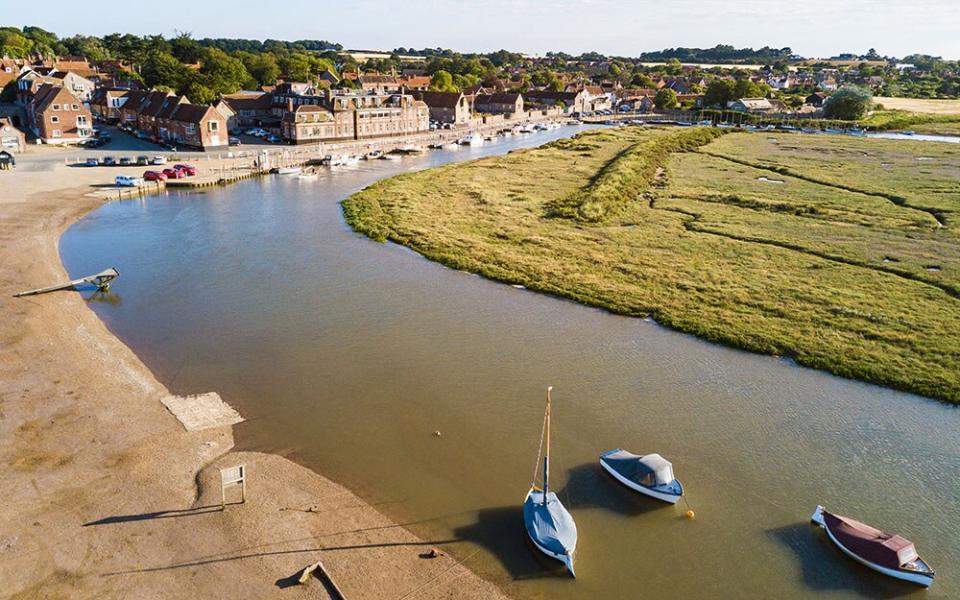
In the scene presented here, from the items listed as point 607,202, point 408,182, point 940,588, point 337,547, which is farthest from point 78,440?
point 408,182

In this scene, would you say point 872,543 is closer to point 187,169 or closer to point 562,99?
point 187,169

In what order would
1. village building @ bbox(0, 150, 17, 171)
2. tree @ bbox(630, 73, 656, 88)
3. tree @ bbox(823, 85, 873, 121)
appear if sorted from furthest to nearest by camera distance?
tree @ bbox(630, 73, 656, 88) < tree @ bbox(823, 85, 873, 121) < village building @ bbox(0, 150, 17, 171)

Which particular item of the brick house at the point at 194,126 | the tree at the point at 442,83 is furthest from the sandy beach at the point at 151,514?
the tree at the point at 442,83

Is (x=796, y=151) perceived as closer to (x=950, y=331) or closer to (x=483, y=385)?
(x=950, y=331)

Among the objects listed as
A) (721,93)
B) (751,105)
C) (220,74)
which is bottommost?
(751,105)

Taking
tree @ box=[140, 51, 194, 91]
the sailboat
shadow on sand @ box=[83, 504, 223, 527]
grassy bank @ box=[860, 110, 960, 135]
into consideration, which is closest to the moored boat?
tree @ box=[140, 51, 194, 91]

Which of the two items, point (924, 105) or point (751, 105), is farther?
point (924, 105)

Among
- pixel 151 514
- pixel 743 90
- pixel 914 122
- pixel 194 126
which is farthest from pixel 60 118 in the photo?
pixel 914 122

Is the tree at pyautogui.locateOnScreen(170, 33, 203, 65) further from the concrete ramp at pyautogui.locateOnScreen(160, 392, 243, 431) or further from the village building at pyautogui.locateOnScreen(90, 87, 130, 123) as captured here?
the concrete ramp at pyautogui.locateOnScreen(160, 392, 243, 431)
